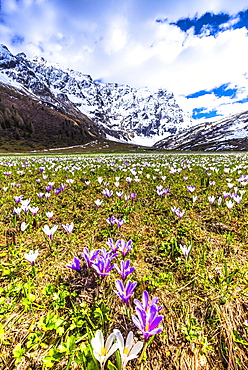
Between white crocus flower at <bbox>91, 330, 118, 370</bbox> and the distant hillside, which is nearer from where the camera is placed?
white crocus flower at <bbox>91, 330, 118, 370</bbox>

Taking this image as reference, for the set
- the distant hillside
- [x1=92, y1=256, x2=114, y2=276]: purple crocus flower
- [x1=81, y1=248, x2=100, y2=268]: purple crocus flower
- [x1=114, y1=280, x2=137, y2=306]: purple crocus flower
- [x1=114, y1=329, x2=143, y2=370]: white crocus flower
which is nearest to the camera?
[x1=114, y1=329, x2=143, y2=370]: white crocus flower

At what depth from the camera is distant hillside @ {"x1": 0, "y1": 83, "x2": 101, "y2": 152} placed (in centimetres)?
8143

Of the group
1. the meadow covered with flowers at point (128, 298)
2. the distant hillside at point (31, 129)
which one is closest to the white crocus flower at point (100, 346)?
the meadow covered with flowers at point (128, 298)

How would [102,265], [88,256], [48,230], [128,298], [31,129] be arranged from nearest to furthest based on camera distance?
[128,298], [102,265], [88,256], [48,230], [31,129]

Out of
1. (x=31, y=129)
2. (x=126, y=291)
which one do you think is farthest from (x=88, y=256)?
(x=31, y=129)

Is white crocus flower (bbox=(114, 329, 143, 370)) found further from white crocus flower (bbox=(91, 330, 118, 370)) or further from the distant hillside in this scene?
the distant hillside

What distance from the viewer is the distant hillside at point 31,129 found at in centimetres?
8143

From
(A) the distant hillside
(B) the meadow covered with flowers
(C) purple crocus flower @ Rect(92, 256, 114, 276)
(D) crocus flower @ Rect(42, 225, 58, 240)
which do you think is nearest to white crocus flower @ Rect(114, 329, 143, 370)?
(B) the meadow covered with flowers

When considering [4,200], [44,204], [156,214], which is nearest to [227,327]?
[156,214]

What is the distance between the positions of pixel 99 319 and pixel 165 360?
545 millimetres

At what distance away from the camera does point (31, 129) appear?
9069 centimetres

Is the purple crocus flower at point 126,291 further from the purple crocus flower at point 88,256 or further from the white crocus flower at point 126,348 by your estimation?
the purple crocus flower at point 88,256

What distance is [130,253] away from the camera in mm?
2395

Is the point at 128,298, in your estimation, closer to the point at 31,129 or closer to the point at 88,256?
the point at 88,256
